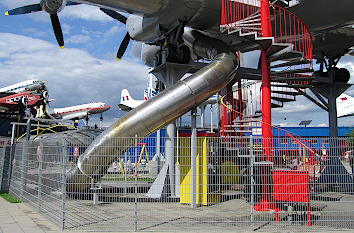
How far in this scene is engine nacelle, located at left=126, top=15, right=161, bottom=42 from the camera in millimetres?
13884

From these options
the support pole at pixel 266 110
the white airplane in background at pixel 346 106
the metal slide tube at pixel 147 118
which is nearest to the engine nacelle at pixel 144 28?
the metal slide tube at pixel 147 118

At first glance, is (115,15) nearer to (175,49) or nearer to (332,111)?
(175,49)

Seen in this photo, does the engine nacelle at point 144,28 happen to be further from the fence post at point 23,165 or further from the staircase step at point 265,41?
the fence post at point 23,165

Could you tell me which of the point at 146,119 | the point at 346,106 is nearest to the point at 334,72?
the point at 146,119

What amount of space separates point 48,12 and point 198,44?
21.4 ft

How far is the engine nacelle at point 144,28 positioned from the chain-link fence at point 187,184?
557cm

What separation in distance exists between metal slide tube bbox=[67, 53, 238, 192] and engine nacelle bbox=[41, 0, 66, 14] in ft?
18.1

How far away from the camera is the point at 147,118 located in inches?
432

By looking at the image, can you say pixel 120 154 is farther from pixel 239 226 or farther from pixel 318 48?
pixel 318 48

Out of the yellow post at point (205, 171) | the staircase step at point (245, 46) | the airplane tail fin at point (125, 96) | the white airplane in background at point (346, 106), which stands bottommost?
the yellow post at point (205, 171)

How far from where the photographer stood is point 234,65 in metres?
12.5

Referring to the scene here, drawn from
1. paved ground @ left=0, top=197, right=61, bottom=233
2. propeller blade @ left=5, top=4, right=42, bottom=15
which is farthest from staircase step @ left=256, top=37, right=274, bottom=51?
propeller blade @ left=5, top=4, right=42, bottom=15

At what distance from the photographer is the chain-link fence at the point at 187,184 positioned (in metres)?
8.10

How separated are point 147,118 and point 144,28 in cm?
544
